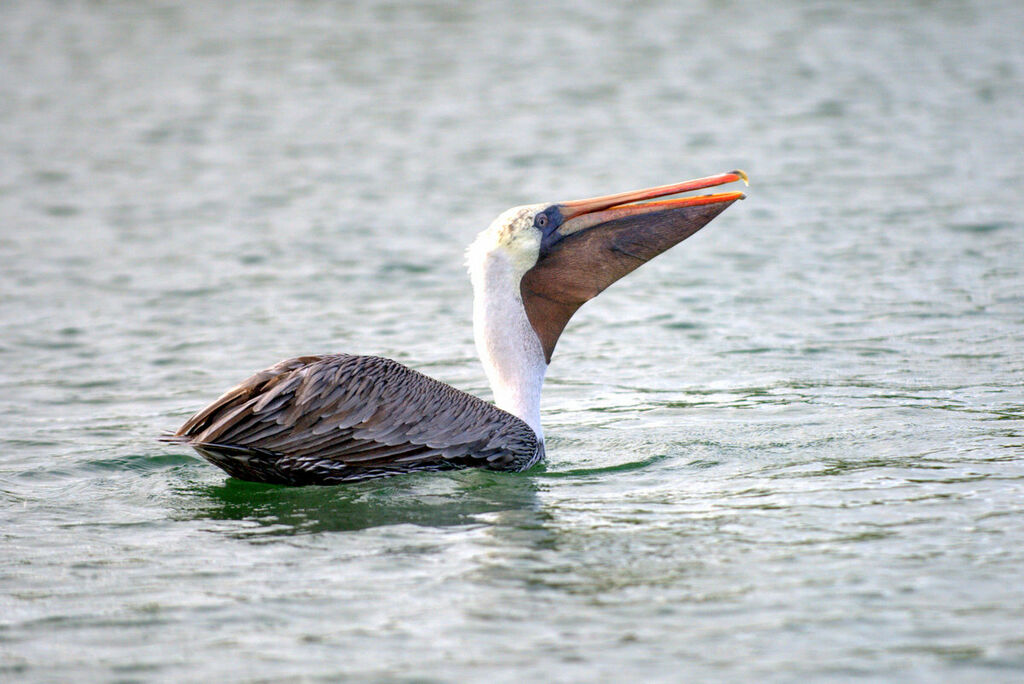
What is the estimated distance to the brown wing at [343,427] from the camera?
19.3ft

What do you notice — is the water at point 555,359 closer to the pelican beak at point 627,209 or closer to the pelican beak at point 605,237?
the pelican beak at point 605,237

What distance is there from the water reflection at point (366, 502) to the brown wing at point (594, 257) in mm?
917

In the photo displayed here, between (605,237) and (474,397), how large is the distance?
0.97m

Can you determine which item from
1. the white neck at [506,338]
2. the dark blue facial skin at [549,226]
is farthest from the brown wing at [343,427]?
the dark blue facial skin at [549,226]

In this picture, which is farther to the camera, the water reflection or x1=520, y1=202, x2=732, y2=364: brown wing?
x1=520, y1=202, x2=732, y2=364: brown wing

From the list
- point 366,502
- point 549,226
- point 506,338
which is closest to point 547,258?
point 549,226

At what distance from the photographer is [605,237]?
6688 mm

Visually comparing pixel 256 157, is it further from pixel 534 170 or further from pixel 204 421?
pixel 204 421

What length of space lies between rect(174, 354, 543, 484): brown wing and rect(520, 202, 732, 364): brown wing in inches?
27.3

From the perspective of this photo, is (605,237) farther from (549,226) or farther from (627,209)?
(549,226)

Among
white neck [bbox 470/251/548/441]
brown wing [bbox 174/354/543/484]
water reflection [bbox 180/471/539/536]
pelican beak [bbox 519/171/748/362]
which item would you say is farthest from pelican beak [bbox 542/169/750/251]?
water reflection [bbox 180/471/539/536]

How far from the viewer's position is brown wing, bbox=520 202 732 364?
6.60 meters

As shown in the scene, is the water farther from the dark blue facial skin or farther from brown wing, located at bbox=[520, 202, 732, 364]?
the dark blue facial skin

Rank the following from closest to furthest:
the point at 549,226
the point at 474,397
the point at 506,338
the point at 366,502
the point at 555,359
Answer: the point at 366,502
the point at 474,397
the point at 549,226
the point at 506,338
the point at 555,359
